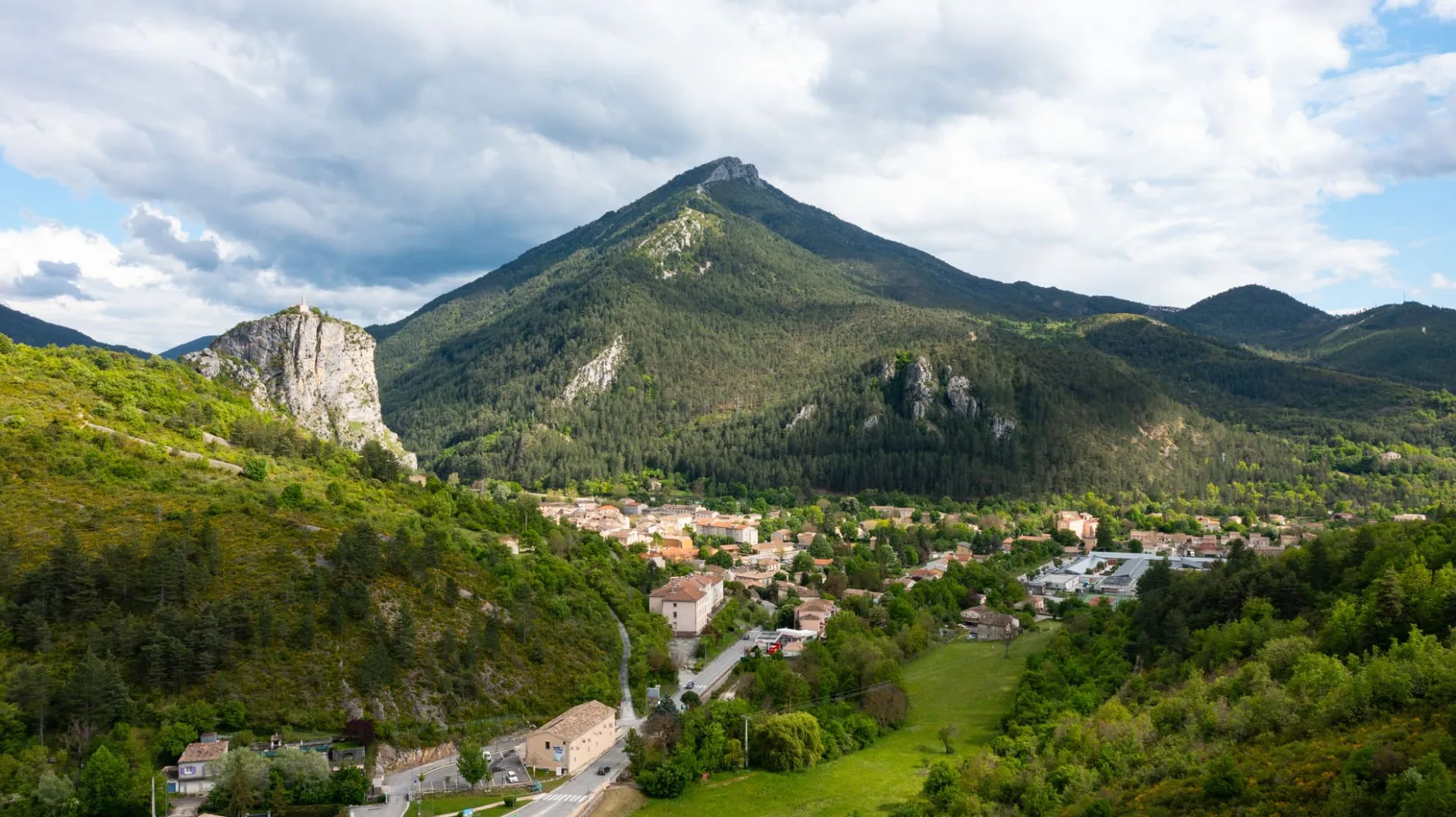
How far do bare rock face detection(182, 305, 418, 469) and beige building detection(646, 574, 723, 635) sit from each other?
1881 inches

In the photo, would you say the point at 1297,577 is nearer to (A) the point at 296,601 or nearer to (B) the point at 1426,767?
(B) the point at 1426,767

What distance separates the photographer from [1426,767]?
969 inches

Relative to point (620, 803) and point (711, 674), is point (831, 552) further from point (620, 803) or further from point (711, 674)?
point (620, 803)

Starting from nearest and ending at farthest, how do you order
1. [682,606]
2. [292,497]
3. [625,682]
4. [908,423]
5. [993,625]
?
[625,682] → [292,497] → [682,606] → [993,625] → [908,423]

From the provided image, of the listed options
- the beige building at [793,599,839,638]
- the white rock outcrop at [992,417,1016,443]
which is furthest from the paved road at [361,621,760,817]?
the white rock outcrop at [992,417,1016,443]

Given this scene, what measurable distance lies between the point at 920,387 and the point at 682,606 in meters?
113

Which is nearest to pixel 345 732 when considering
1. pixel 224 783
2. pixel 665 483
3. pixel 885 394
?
pixel 224 783

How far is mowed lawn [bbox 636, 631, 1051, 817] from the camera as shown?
40.8m

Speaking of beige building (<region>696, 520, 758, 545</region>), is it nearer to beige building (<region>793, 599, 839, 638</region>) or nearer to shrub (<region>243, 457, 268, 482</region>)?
beige building (<region>793, 599, 839, 638</region>)

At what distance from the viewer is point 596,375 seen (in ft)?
641

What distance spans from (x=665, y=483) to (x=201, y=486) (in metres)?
99.4

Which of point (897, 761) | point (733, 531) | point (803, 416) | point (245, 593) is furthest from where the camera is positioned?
point (803, 416)

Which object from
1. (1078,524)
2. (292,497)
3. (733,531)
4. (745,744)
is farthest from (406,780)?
(1078,524)

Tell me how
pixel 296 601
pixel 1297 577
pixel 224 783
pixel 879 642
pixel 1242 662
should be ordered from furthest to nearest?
pixel 879 642
pixel 1297 577
pixel 296 601
pixel 1242 662
pixel 224 783
